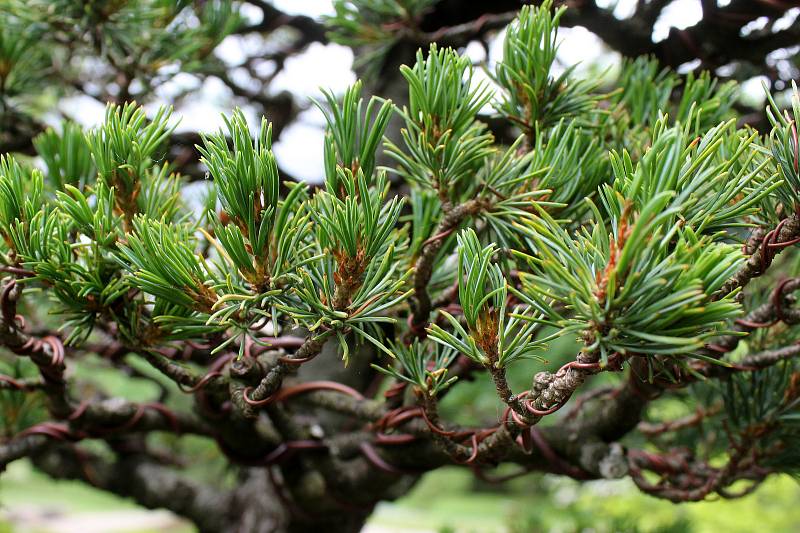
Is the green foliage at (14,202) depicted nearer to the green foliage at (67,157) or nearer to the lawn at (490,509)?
the green foliage at (67,157)

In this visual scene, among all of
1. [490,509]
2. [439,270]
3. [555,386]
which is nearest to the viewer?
[555,386]

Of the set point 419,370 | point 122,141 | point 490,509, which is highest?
point 122,141

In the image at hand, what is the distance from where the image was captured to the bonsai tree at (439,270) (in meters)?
0.24

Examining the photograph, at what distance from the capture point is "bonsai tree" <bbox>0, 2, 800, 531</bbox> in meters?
0.24

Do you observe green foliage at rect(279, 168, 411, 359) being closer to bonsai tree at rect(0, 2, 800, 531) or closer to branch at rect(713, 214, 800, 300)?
bonsai tree at rect(0, 2, 800, 531)

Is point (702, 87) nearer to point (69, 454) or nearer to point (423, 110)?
point (423, 110)

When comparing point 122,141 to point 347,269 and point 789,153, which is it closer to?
point 347,269

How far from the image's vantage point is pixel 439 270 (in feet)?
1.35

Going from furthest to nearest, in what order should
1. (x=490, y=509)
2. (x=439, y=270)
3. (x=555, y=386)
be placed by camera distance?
1. (x=490, y=509)
2. (x=439, y=270)
3. (x=555, y=386)

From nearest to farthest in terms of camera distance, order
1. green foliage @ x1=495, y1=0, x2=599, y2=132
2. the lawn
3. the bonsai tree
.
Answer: the bonsai tree
green foliage @ x1=495, y1=0, x2=599, y2=132
the lawn

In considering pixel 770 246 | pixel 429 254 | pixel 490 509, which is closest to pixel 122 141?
pixel 429 254

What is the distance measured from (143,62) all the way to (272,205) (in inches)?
15.7

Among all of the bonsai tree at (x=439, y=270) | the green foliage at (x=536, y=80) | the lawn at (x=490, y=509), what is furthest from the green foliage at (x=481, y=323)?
the lawn at (x=490, y=509)

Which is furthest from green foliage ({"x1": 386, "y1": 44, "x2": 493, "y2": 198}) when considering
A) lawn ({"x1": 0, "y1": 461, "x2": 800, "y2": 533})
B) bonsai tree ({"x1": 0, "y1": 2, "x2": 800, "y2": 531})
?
lawn ({"x1": 0, "y1": 461, "x2": 800, "y2": 533})
